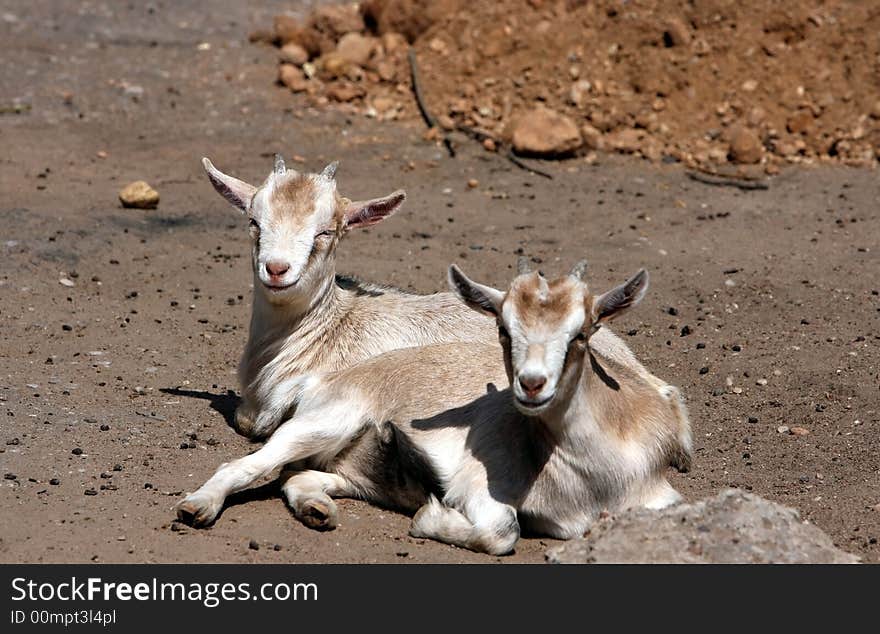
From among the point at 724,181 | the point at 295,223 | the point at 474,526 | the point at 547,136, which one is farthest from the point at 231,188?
the point at 724,181

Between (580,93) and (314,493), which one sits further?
(580,93)

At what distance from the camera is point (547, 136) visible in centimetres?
1412

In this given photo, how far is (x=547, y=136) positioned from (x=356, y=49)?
2914 millimetres

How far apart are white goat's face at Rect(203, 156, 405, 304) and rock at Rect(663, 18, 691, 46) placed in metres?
7.42

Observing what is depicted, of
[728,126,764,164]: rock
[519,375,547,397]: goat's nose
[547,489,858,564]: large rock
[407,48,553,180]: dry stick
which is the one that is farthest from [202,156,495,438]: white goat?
[728,126,764,164]: rock

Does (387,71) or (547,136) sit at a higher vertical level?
(547,136)

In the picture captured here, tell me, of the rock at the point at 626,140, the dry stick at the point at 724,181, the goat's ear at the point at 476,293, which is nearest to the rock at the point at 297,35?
the rock at the point at 626,140

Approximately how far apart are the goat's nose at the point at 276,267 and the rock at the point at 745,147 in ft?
24.2

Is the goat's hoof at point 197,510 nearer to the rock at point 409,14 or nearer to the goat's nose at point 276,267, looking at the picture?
the goat's nose at point 276,267

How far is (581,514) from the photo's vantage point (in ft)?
22.1

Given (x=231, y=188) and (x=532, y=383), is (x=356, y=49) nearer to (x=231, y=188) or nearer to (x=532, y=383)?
(x=231, y=188)

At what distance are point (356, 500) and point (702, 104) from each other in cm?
852
